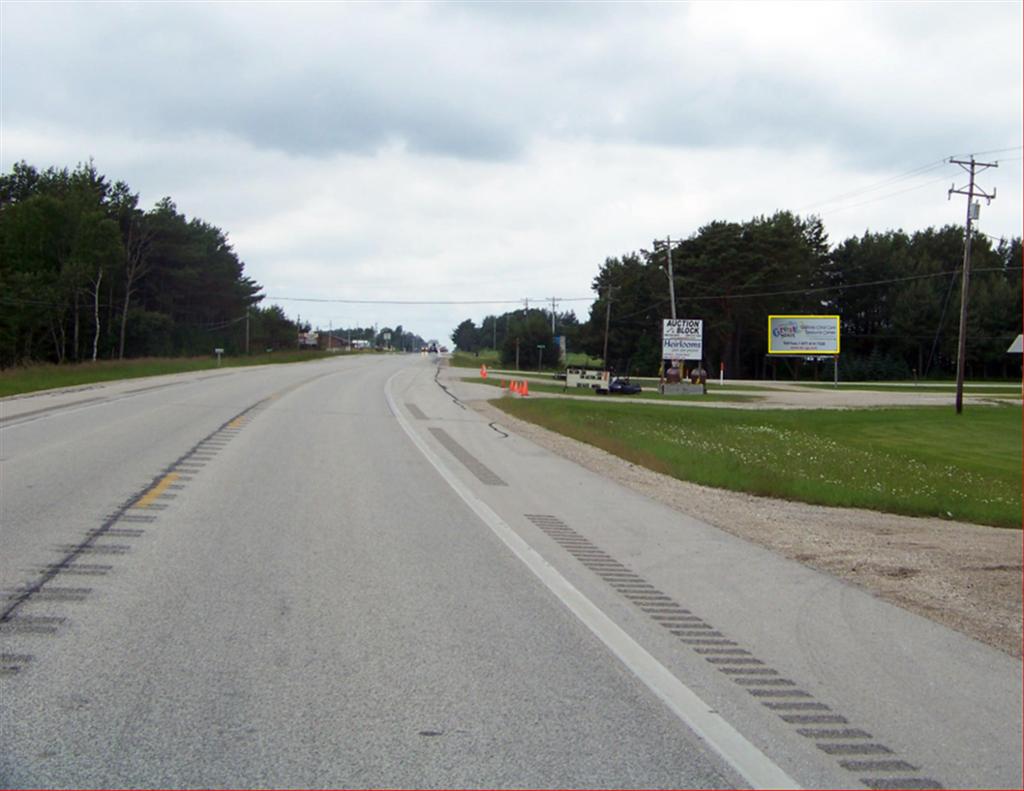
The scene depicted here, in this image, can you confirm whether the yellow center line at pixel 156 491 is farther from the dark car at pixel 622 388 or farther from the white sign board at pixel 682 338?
the white sign board at pixel 682 338

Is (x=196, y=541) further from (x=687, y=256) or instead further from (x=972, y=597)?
(x=687, y=256)

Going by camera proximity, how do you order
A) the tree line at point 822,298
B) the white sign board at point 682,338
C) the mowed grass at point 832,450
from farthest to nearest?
the tree line at point 822,298 < the white sign board at point 682,338 < the mowed grass at point 832,450

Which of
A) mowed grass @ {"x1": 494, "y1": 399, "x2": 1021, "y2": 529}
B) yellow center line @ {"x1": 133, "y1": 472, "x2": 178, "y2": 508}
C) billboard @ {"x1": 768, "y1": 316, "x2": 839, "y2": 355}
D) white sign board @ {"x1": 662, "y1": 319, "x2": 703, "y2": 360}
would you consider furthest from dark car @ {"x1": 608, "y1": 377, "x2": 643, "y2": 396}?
yellow center line @ {"x1": 133, "y1": 472, "x2": 178, "y2": 508}

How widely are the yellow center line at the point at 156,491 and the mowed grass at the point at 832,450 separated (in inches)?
378

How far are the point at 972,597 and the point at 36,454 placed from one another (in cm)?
1441

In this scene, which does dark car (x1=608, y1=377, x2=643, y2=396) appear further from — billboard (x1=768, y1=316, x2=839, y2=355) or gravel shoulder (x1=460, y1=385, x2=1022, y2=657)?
gravel shoulder (x1=460, y1=385, x2=1022, y2=657)

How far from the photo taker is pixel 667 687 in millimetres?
5902

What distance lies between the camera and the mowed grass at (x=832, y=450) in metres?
18.3

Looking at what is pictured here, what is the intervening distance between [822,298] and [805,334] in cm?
3852

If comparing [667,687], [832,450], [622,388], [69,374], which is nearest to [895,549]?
[667,687]

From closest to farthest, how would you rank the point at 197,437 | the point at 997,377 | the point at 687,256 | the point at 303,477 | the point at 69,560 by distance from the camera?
the point at 69,560, the point at 303,477, the point at 197,437, the point at 687,256, the point at 997,377

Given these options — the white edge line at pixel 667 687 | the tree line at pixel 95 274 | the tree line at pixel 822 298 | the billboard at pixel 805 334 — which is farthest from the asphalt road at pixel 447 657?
the tree line at pixel 822 298

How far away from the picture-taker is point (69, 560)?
880 cm

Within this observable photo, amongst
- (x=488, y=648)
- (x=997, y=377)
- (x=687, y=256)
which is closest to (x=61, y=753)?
(x=488, y=648)
